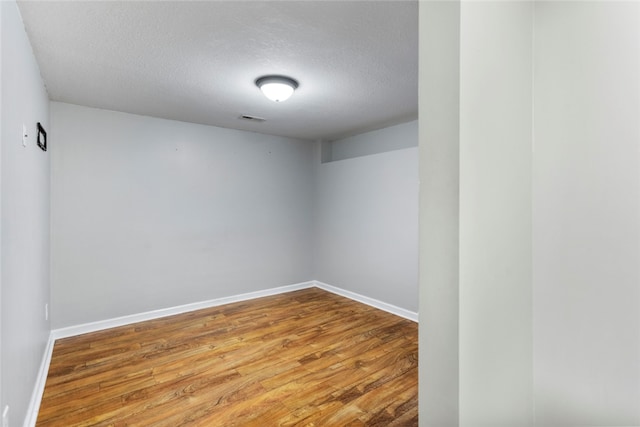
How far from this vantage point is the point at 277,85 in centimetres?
245

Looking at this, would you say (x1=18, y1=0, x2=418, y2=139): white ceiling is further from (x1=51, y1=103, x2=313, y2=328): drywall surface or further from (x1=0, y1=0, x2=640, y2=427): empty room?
(x1=51, y1=103, x2=313, y2=328): drywall surface

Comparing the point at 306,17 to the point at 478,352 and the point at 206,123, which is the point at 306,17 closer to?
the point at 478,352

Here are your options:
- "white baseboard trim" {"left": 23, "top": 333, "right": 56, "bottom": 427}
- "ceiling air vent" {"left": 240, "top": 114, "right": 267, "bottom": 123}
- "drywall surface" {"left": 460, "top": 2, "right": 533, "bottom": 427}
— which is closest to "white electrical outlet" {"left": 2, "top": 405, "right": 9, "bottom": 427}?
"white baseboard trim" {"left": 23, "top": 333, "right": 56, "bottom": 427}

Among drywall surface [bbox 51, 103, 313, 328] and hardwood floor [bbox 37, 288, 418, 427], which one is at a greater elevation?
drywall surface [bbox 51, 103, 313, 328]

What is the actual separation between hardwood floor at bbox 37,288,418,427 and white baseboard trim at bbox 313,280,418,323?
0.16 m

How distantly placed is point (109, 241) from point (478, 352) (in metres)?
3.69

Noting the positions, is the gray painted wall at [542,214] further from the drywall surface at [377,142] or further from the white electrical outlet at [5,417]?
the drywall surface at [377,142]

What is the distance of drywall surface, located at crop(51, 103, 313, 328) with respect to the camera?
316 cm

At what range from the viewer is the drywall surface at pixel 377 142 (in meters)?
3.88

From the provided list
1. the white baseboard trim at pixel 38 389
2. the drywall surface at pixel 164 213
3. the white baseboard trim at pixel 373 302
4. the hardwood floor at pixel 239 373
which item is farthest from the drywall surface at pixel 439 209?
the drywall surface at pixel 164 213

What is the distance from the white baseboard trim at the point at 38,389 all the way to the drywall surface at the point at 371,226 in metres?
3.30

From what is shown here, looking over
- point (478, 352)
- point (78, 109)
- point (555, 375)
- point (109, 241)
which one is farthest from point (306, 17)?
point (109, 241)

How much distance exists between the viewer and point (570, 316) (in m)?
1.03

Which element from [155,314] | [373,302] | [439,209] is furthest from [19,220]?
[373,302]
